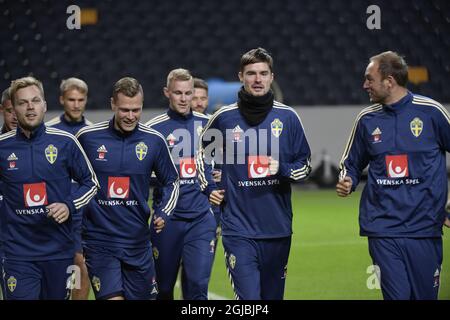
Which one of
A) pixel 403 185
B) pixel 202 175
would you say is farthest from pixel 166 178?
pixel 403 185

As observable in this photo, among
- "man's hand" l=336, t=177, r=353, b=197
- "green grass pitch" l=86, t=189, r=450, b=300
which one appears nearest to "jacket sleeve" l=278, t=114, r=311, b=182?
"man's hand" l=336, t=177, r=353, b=197

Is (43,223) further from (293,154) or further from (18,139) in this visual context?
(293,154)

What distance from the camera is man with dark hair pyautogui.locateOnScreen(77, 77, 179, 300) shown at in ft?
18.7

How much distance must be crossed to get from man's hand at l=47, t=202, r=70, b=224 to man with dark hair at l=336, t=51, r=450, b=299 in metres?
1.72

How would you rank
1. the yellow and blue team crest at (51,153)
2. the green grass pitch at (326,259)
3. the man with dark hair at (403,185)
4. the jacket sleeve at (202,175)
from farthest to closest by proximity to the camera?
the green grass pitch at (326,259) → the jacket sleeve at (202,175) → the yellow and blue team crest at (51,153) → the man with dark hair at (403,185)

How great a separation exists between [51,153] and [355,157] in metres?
1.95

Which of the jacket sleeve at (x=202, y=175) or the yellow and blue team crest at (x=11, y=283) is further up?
the jacket sleeve at (x=202, y=175)

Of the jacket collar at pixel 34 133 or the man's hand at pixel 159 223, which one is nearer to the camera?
the jacket collar at pixel 34 133

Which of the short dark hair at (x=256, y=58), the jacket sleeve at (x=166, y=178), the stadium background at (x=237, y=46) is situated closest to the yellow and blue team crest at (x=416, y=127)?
the short dark hair at (x=256, y=58)

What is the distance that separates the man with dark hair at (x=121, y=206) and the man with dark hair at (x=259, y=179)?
1.79 feet

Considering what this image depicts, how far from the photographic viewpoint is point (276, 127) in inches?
223

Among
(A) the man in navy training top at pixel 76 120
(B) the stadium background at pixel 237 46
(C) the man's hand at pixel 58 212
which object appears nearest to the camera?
(C) the man's hand at pixel 58 212

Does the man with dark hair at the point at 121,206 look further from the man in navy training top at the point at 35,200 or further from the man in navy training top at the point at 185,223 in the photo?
the man in navy training top at the point at 185,223

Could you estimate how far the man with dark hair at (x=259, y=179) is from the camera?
5.55 m
